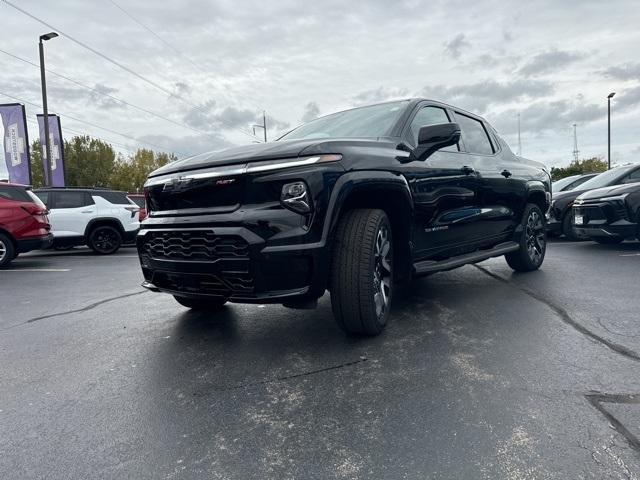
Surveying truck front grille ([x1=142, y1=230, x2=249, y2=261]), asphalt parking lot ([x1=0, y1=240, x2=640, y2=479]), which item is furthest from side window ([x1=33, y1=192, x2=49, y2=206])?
truck front grille ([x1=142, y1=230, x2=249, y2=261])

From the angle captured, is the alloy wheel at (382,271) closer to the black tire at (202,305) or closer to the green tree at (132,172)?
the black tire at (202,305)

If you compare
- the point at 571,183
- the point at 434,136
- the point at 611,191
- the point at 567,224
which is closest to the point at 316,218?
the point at 434,136

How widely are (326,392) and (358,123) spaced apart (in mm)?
2515

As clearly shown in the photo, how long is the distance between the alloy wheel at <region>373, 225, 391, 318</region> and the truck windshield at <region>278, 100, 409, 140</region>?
92 centimetres

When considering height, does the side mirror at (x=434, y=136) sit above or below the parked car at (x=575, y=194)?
above

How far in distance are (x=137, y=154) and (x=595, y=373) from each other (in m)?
73.3

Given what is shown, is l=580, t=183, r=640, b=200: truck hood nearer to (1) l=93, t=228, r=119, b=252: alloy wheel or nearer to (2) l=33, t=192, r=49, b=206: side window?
(1) l=93, t=228, r=119, b=252: alloy wheel

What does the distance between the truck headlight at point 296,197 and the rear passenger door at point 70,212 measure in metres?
9.91

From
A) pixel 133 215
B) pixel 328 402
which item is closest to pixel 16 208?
pixel 133 215

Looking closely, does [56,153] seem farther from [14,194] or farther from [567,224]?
[567,224]

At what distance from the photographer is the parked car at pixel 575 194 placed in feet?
29.8

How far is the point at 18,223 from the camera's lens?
8.83m

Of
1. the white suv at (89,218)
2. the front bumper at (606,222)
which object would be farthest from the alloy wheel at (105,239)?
the front bumper at (606,222)

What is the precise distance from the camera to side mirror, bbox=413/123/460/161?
3.76 m
